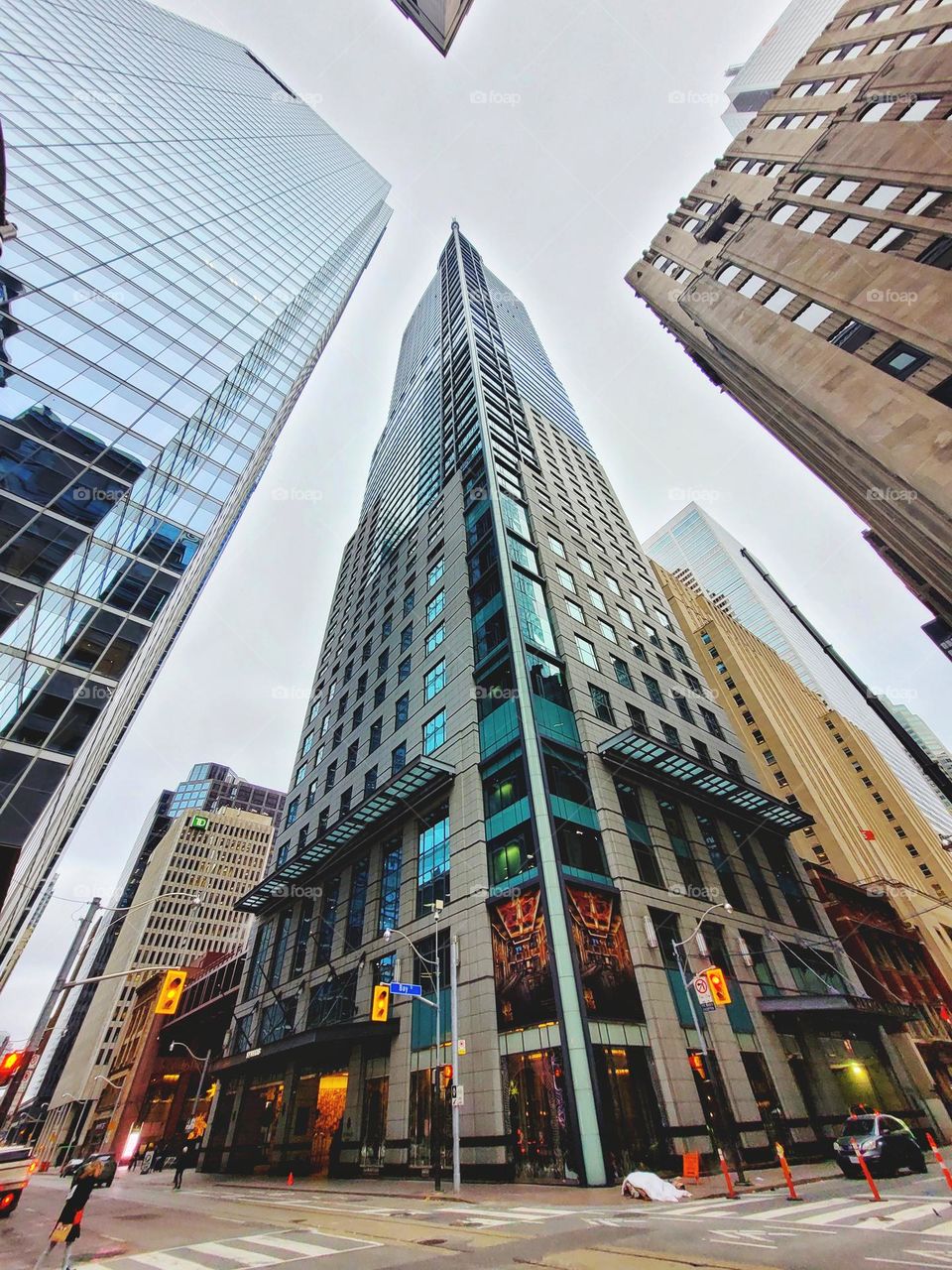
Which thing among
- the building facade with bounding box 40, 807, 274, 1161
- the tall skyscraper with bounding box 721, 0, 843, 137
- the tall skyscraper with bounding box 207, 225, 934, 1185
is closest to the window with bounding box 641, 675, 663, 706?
the tall skyscraper with bounding box 207, 225, 934, 1185

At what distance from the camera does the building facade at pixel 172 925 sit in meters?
102

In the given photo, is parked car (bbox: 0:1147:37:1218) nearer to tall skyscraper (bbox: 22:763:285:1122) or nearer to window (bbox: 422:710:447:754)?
window (bbox: 422:710:447:754)

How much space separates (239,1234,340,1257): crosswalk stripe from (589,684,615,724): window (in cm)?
2443

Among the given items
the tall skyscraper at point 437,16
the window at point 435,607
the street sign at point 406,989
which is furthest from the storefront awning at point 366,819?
the tall skyscraper at point 437,16

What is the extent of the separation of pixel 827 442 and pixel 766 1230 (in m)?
29.9

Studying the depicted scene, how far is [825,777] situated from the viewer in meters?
72.2

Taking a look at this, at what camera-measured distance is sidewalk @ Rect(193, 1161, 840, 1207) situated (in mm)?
15258

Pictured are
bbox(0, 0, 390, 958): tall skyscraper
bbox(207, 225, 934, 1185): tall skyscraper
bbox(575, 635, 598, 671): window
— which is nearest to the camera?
bbox(207, 225, 934, 1185): tall skyscraper

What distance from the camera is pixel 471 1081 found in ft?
72.2

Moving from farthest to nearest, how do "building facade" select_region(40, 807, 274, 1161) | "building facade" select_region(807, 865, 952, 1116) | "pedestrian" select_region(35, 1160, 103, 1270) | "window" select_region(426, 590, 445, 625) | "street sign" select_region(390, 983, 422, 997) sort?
"building facade" select_region(40, 807, 274, 1161) → "window" select_region(426, 590, 445, 625) → "building facade" select_region(807, 865, 952, 1116) → "street sign" select_region(390, 983, 422, 997) → "pedestrian" select_region(35, 1160, 103, 1270)

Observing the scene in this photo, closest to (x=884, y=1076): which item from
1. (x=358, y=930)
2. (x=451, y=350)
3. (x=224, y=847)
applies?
(x=358, y=930)

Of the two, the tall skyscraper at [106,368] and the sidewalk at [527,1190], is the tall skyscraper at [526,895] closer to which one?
the sidewalk at [527,1190]

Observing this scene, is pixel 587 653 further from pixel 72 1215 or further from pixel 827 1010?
pixel 72 1215

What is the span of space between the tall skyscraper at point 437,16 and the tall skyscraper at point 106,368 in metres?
20.8
